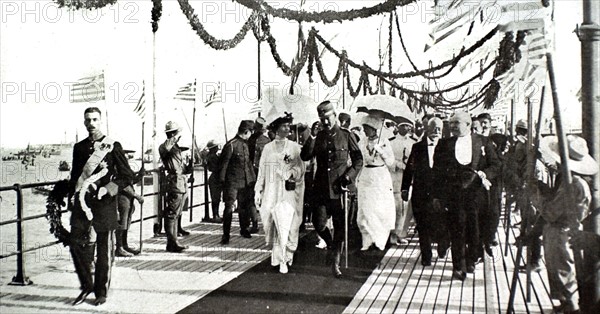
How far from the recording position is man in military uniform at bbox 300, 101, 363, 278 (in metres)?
5.31

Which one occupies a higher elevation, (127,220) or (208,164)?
(208,164)

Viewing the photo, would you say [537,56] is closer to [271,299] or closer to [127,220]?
[271,299]

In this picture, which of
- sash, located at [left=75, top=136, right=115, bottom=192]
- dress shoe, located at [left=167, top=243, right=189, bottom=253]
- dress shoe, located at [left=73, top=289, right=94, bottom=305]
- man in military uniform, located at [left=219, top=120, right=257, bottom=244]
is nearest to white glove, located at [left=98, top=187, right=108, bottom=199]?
sash, located at [left=75, top=136, right=115, bottom=192]

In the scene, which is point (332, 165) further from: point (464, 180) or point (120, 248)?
point (120, 248)

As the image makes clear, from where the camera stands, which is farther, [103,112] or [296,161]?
[296,161]

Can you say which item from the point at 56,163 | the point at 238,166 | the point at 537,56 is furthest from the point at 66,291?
the point at 537,56

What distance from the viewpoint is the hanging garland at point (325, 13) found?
565 cm

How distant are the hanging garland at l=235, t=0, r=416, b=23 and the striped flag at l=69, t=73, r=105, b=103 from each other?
169 centimetres

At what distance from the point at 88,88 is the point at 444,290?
355cm

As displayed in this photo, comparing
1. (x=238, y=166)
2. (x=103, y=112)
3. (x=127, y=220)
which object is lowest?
Result: (x=127, y=220)

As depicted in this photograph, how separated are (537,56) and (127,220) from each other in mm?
4102

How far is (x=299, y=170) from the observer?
5527 mm

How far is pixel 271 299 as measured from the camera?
446 cm

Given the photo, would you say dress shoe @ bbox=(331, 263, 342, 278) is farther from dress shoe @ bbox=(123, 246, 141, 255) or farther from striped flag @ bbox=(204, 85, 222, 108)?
striped flag @ bbox=(204, 85, 222, 108)
